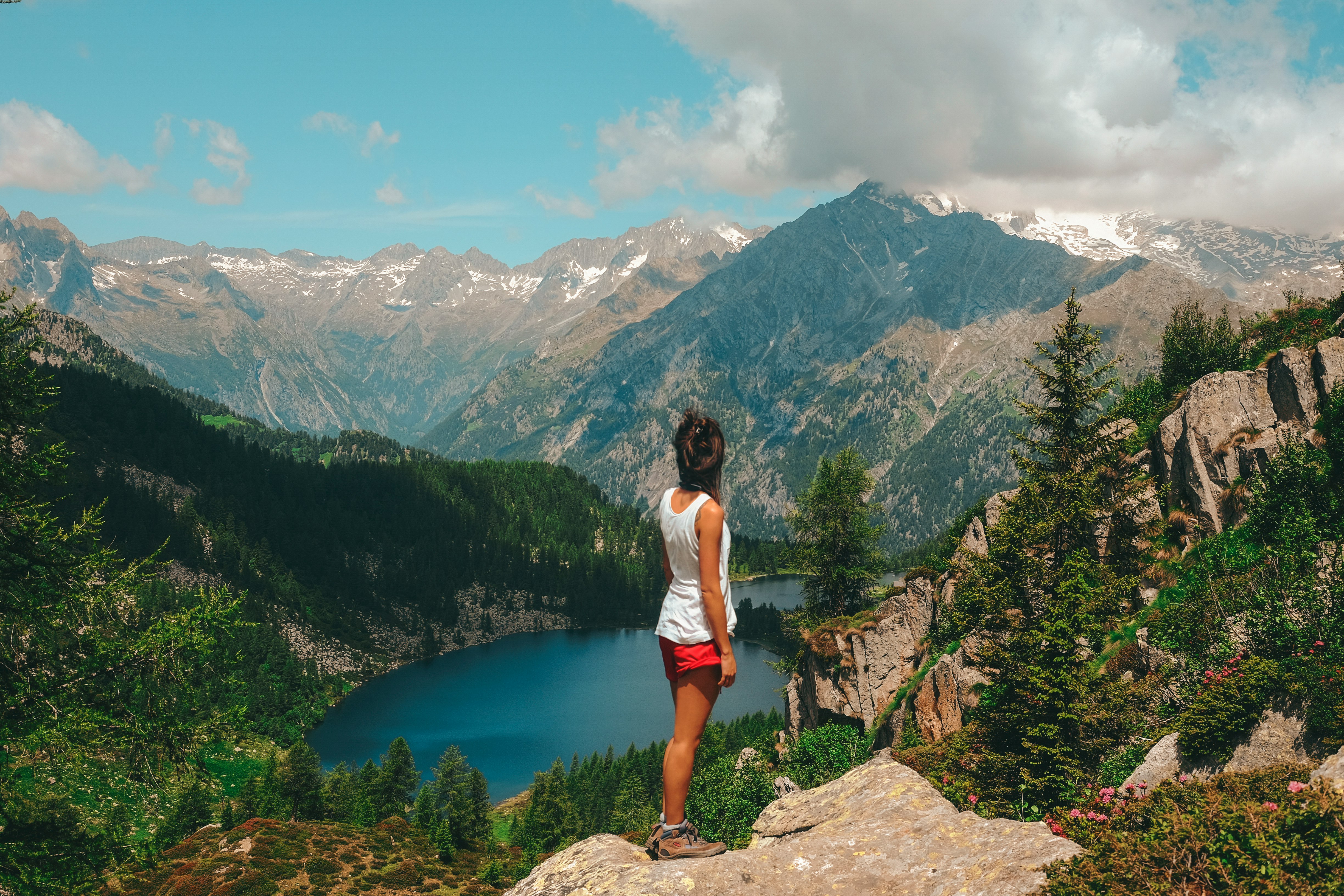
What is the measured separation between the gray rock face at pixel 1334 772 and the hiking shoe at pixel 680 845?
7.66 metres

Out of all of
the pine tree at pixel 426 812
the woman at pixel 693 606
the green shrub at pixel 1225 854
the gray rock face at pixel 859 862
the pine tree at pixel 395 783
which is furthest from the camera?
the pine tree at pixel 395 783

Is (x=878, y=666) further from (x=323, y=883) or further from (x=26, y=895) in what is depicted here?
(x=323, y=883)

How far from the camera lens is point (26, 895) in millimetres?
14883

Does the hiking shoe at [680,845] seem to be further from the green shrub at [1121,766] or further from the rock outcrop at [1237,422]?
the rock outcrop at [1237,422]

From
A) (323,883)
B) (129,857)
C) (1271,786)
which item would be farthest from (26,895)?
(323,883)

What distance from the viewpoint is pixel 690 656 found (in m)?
9.54

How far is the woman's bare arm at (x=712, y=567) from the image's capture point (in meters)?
9.06

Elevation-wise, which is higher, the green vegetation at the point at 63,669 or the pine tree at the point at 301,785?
the green vegetation at the point at 63,669

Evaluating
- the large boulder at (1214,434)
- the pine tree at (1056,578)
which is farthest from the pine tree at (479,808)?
the large boulder at (1214,434)

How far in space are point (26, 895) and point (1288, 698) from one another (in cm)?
2540

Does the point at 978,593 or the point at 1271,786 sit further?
the point at 978,593

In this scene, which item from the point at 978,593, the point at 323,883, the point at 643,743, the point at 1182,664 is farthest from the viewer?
the point at 643,743

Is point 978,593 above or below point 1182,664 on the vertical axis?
above

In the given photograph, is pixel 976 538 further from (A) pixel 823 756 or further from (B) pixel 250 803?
(B) pixel 250 803
